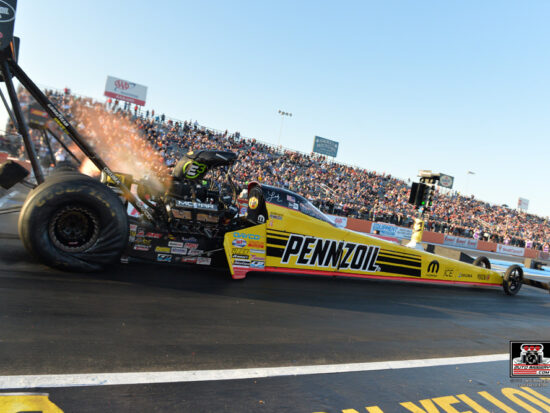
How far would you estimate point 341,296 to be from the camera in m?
5.39

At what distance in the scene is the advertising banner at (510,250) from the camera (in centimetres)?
3183

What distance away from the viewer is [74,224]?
4.05 meters

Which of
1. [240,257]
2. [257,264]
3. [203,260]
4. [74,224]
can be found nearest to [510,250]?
[257,264]

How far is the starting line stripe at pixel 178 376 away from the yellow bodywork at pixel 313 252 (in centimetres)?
255

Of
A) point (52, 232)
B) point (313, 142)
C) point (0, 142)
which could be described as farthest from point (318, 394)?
point (313, 142)

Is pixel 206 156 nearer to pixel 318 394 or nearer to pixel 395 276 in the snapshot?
pixel 318 394

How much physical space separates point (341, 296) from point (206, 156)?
9.59 ft

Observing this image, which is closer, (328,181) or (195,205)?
(195,205)

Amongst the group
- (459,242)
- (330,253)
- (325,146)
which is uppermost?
(325,146)

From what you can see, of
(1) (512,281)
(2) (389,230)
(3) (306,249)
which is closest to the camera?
(3) (306,249)

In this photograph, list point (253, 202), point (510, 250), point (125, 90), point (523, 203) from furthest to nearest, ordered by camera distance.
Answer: point (523, 203), point (125, 90), point (510, 250), point (253, 202)

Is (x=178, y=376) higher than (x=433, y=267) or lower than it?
lower

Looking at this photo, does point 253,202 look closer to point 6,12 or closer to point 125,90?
point 6,12

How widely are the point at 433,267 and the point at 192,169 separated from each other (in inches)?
203
